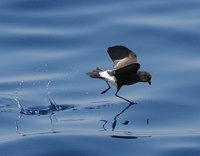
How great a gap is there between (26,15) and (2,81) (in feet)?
7.61

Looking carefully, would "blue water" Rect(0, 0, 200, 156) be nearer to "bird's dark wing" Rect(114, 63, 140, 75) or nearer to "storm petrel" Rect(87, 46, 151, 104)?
"storm petrel" Rect(87, 46, 151, 104)

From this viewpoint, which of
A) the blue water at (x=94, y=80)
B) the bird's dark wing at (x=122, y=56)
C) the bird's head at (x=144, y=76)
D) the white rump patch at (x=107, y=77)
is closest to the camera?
the blue water at (x=94, y=80)

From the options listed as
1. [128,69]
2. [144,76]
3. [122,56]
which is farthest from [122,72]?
[122,56]

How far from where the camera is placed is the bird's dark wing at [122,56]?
824cm

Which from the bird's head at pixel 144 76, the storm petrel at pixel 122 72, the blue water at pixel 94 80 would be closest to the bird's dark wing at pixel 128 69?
the storm petrel at pixel 122 72

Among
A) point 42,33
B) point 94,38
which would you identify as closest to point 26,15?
point 42,33

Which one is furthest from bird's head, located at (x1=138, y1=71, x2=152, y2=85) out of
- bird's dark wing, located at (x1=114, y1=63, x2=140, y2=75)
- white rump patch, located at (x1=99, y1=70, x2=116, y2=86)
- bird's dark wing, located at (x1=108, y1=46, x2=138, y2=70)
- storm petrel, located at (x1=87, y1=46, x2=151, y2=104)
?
→ bird's dark wing, located at (x1=108, y1=46, x2=138, y2=70)

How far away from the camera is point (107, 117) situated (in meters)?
8.09

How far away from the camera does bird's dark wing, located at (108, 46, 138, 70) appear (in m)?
8.24

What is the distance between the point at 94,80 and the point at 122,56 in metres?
1.52

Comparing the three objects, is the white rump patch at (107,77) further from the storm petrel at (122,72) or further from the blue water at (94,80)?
the blue water at (94,80)

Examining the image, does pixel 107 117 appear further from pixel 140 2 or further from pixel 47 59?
pixel 140 2

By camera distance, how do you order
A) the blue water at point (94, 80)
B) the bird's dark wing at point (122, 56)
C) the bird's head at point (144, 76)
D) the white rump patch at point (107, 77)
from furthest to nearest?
the bird's head at point (144, 76) < the white rump patch at point (107, 77) < the bird's dark wing at point (122, 56) < the blue water at point (94, 80)

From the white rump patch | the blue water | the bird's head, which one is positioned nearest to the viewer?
the blue water
